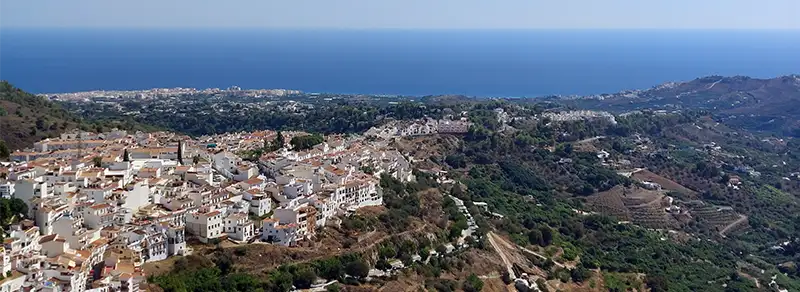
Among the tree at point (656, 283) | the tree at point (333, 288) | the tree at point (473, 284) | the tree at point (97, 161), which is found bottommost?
the tree at point (656, 283)

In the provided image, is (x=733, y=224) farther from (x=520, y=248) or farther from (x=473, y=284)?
(x=473, y=284)

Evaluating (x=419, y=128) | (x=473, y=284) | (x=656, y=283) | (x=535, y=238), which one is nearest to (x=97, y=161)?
(x=473, y=284)

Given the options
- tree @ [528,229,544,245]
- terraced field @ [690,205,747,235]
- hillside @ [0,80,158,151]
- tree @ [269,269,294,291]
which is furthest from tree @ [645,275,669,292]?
hillside @ [0,80,158,151]

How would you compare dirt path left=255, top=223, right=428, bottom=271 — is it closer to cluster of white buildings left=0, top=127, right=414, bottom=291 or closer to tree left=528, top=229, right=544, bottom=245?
cluster of white buildings left=0, top=127, right=414, bottom=291

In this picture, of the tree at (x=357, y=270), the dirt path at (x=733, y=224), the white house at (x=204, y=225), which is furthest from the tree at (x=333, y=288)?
the dirt path at (x=733, y=224)

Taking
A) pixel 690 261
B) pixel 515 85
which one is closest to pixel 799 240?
pixel 690 261

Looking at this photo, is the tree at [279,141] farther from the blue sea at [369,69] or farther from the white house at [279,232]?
the blue sea at [369,69]

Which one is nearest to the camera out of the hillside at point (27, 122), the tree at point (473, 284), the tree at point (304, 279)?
the tree at point (304, 279)
